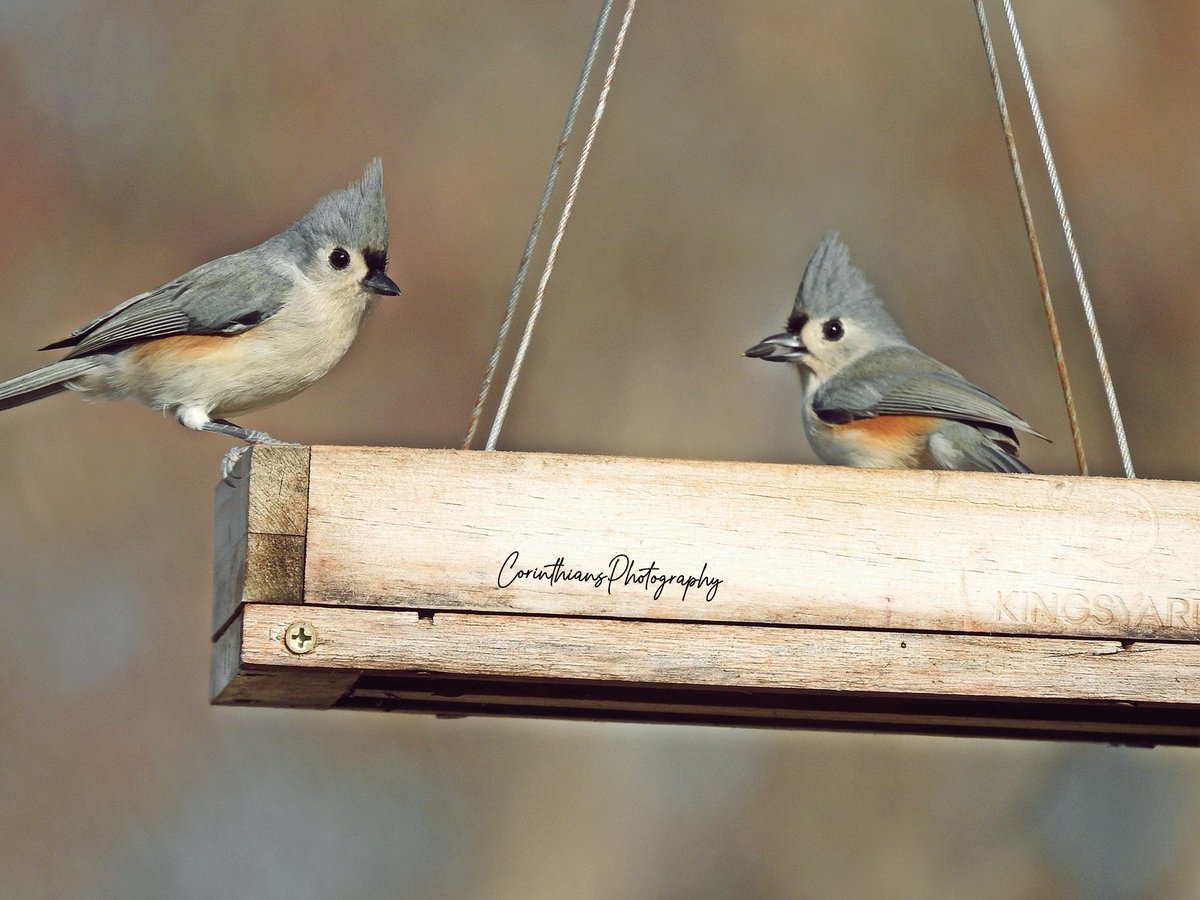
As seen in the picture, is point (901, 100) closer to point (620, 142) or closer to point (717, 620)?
point (620, 142)

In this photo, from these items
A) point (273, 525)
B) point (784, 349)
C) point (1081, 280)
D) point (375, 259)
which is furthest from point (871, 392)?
point (273, 525)

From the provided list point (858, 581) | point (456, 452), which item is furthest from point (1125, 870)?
point (456, 452)

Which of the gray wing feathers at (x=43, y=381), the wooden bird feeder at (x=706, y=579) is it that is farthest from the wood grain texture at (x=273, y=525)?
the gray wing feathers at (x=43, y=381)

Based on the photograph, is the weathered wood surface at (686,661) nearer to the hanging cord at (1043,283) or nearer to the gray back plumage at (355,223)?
the hanging cord at (1043,283)

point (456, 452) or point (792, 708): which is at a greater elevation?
point (456, 452)

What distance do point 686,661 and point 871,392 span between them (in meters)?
1.13

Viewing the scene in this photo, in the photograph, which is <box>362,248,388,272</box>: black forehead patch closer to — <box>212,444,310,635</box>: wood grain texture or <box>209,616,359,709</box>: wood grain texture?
<box>209,616,359,709</box>: wood grain texture

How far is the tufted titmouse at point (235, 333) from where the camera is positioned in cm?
352

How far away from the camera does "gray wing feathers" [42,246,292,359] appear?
355 centimetres

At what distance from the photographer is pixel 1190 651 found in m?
2.57

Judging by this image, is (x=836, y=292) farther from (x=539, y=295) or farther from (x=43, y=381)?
(x=43, y=381)

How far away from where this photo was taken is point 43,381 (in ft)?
11.8

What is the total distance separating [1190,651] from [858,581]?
51 centimetres
